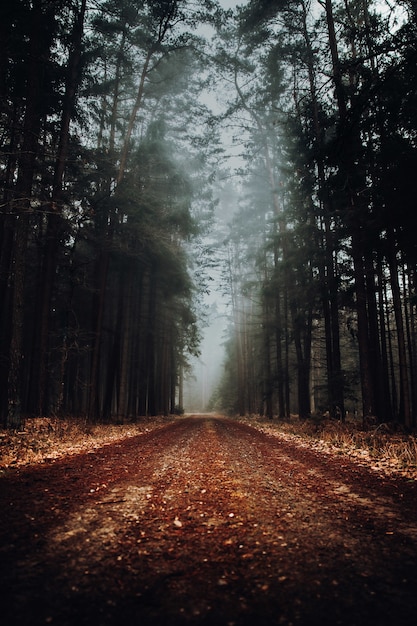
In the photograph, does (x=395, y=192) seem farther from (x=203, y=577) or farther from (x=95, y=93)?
(x=95, y=93)

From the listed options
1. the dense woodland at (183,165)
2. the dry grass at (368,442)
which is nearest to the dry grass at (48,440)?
the dense woodland at (183,165)

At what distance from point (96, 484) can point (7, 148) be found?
14.1m

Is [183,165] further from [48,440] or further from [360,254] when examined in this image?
[48,440]

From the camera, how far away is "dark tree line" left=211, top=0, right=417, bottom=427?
7.63 meters

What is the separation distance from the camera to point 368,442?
297 inches

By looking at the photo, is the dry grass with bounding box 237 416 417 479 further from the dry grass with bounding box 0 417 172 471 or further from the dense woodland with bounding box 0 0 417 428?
the dry grass with bounding box 0 417 172 471

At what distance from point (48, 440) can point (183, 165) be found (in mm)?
20263

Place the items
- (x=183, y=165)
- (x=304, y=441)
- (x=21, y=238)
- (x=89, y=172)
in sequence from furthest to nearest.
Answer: (x=183, y=165) → (x=89, y=172) → (x=304, y=441) → (x=21, y=238)

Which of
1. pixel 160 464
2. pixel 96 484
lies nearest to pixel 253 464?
pixel 160 464

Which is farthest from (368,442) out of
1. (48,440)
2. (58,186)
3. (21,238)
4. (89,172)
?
(89,172)

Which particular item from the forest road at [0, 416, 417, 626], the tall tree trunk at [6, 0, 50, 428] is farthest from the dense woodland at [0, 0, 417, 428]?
the forest road at [0, 416, 417, 626]

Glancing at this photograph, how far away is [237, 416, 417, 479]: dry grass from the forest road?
1.35 meters

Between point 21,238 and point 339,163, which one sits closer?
point 339,163

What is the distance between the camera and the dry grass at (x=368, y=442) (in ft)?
17.8
